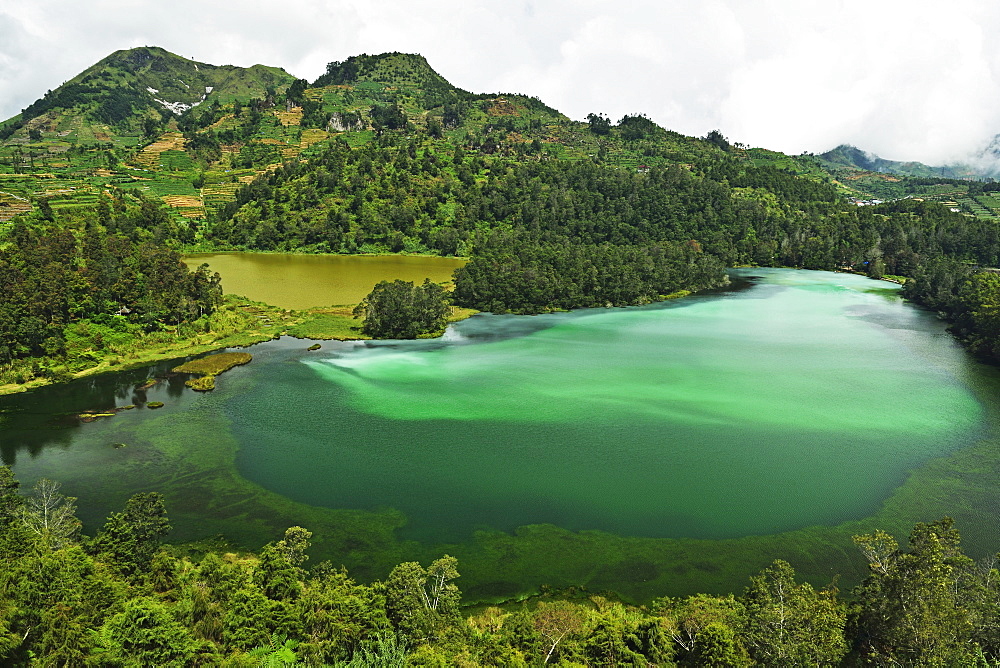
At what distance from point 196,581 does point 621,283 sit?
98.3 meters

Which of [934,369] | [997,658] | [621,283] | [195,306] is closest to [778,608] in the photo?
[997,658]

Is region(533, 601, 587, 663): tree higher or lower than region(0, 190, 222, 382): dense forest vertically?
lower

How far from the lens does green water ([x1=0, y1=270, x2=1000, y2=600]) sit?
35.4 m

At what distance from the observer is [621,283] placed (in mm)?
114812

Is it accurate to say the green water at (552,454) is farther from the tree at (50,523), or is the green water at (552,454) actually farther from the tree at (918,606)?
the tree at (918,606)

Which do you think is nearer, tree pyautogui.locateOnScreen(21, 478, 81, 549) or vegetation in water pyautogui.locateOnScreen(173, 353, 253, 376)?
tree pyautogui.locateOnScreen(21, 478, 81, 549)

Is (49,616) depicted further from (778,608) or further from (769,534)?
(769,534)

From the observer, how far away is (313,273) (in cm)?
13150

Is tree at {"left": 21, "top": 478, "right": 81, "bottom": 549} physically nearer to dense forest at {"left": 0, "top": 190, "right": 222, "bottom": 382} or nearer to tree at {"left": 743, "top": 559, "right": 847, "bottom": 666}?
tree at {"left": 743, "top": 559, "right": 847, "bottom": 666}

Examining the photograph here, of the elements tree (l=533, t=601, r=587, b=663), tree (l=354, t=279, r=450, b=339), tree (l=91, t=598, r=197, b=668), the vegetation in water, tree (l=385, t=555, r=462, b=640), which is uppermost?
tree (l=354, t=279, r=450, b=339)

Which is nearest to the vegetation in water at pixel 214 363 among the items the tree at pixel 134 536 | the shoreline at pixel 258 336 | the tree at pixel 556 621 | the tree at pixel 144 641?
the shoreline at pixel 258 336

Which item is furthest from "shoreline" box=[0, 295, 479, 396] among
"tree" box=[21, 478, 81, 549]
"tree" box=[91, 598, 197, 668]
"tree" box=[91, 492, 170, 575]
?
"tree" box=[91, 598, 197, 668]

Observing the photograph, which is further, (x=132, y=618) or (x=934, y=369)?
(x=934, y=369)

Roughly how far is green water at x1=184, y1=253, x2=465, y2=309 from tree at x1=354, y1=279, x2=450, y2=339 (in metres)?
19.7
